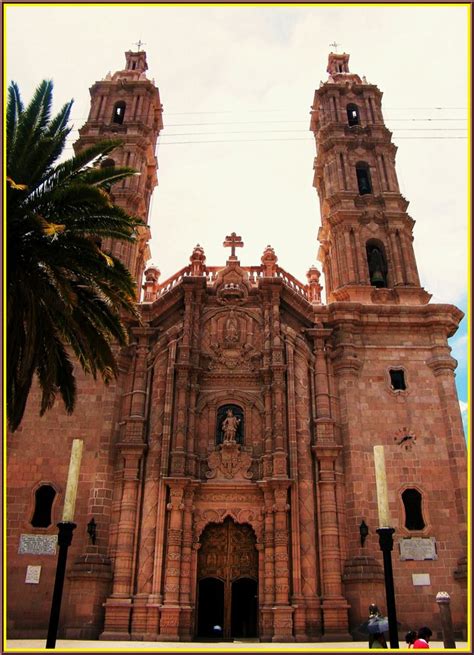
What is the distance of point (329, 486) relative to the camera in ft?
75.3

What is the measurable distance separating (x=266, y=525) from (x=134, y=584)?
5.45m

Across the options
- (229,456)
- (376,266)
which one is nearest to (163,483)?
(229,456)

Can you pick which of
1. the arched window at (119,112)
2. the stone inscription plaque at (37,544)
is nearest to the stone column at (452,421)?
the stone inscription plaque at (37,544)

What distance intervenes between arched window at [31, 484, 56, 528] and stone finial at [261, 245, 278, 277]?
45.9 feet

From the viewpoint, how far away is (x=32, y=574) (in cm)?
2150

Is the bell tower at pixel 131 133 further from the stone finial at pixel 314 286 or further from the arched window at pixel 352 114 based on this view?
the arched window at pixel 352 114

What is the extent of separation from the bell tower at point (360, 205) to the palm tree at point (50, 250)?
15.4 m

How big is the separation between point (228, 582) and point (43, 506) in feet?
26.2

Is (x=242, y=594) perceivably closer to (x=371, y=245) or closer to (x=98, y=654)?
(x=98, y=654)

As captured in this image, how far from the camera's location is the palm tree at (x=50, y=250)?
14.5m

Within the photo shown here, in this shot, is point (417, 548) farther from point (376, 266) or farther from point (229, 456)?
point (376, 266)

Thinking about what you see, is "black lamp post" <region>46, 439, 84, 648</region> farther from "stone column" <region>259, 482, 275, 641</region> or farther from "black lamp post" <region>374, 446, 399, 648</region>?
"stone column" <region>259, 482, 275, 641</region>

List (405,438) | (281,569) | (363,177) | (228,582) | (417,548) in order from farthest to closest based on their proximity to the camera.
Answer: (363,177) → (405,438) → (228,582) → (417,548) → (281,569)

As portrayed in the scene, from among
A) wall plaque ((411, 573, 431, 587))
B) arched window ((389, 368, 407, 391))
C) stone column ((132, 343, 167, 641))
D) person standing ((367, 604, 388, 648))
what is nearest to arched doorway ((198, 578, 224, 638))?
stone column ((132, 343, 167, 641))
